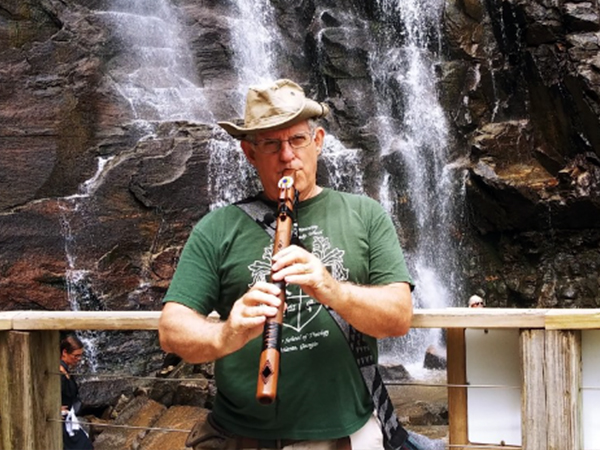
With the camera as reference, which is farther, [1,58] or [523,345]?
[1,58]

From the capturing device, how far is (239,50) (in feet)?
51.4

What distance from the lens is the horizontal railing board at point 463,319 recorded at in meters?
2.68

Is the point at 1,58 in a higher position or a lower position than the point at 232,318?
higher

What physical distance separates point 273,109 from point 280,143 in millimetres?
106

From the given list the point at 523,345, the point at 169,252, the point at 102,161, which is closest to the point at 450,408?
the point at 523,345

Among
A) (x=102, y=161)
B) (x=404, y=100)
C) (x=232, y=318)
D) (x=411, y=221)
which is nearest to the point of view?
(x=232, y=318)

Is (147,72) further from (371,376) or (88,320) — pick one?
(371,376)

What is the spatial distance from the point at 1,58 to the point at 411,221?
283 inches

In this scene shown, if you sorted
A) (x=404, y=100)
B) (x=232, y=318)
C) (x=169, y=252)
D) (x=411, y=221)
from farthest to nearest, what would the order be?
(x=404, y=100), (x=411, y=221), (x=169, y=252), (x=232, y=318)

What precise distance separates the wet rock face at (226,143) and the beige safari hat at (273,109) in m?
9.52

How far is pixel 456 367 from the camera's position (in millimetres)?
2912

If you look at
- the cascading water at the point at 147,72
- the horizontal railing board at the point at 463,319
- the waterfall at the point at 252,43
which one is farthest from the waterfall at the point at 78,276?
the horizontal railing board at the point at 463,319

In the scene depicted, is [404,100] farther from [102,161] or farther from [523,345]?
[523,345]

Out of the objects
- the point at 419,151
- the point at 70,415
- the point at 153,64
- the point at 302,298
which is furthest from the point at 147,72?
the point at 302,298
